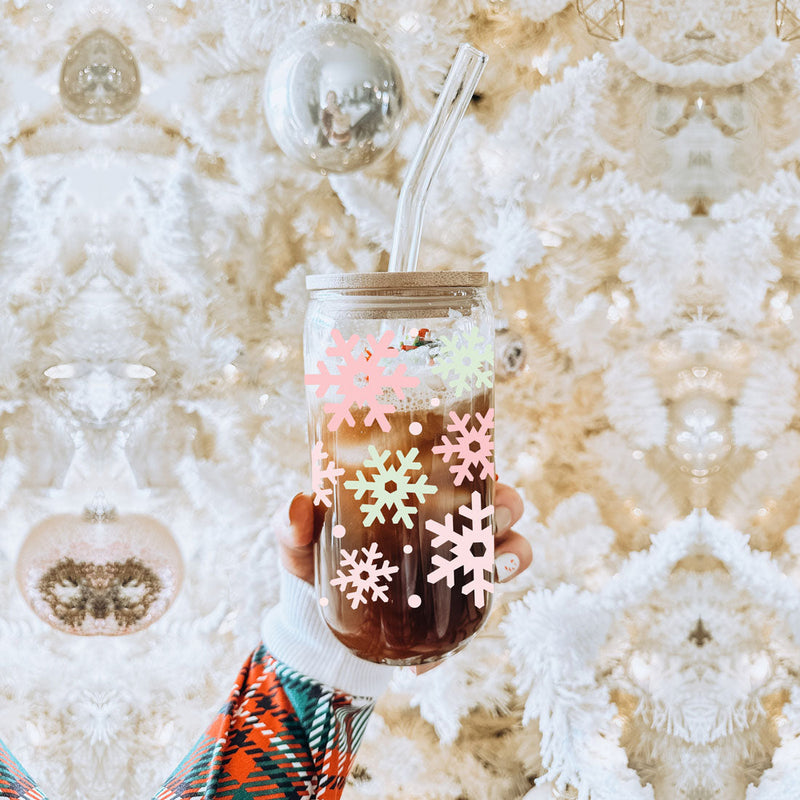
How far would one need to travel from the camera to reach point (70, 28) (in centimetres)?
93

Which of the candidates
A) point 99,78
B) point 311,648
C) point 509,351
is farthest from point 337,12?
point 311,648

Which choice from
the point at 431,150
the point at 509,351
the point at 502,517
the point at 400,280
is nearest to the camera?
the point at 400,280

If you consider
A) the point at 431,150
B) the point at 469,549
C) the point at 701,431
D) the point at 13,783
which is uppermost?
the point at 431,150

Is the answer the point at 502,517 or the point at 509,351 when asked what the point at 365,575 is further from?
the point at 509,351

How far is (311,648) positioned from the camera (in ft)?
2.64

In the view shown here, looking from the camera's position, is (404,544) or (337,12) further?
(337,12)

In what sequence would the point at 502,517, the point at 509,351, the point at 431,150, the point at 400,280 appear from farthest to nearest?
the point at 509,351, the point at 502,517, the point at 431,150, the point at 400,280

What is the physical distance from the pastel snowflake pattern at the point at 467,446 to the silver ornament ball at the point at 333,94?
0.29 metres

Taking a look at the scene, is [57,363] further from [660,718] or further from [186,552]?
[660,718]

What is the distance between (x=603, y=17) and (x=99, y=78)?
1.89ft

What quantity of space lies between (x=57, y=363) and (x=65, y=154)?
0.25 m

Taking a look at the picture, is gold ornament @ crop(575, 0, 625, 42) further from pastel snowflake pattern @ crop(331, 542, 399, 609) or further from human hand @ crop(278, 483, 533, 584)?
pastel snowflake pattern @ crop(331, 542, 399, 609)

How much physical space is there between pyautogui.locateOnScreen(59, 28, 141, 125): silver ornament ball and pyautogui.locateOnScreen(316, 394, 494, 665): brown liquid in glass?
0.51 m

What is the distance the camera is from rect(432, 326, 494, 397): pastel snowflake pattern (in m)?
0.63
